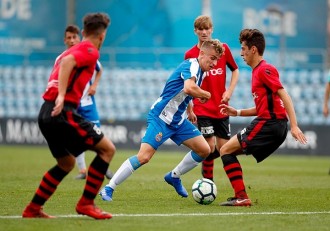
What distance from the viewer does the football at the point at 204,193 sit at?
11203 millimetres

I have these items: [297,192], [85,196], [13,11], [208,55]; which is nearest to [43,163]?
[297,192]

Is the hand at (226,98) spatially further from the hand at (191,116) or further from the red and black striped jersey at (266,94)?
the red and black striped jersey at (266,94)

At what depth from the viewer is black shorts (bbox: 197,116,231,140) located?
13148mm

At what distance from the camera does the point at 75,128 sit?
9.11 meters

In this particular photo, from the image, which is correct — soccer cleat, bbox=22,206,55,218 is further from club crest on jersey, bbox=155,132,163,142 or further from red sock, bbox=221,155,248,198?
red sock, bbox=221,155,248,198

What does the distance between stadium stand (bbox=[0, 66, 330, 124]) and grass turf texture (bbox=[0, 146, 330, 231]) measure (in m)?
9.04

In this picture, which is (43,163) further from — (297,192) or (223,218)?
(223,218)

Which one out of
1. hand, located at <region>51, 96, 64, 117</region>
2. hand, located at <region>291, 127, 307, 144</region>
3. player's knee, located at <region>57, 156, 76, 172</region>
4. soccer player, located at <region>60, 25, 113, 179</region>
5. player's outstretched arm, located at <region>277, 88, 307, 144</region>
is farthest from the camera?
soccer player, located at <region>60, 25, 113, 179</region>

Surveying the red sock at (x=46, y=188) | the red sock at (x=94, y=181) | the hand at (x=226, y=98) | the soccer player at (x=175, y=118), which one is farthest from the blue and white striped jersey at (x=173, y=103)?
the red sock at (x=46, y=188)

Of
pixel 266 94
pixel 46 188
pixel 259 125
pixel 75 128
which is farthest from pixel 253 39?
pixel 46 188

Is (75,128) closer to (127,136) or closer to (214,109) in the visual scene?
(214,109)

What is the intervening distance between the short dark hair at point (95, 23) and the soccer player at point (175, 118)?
1.90m

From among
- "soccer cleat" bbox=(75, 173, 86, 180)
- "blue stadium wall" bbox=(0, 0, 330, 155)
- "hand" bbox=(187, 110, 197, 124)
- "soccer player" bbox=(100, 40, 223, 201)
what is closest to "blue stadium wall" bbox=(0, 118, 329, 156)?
"blue stadium wall" bbox=(0, 0, 330, 155)

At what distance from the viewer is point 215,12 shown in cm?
2991
